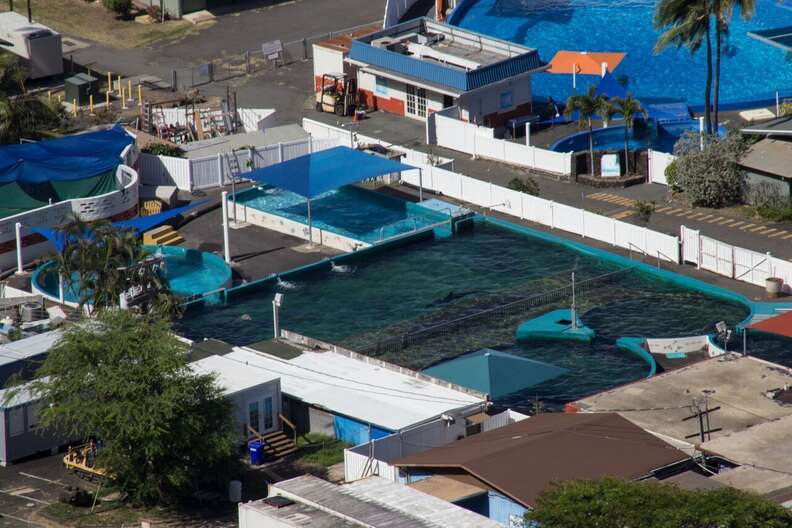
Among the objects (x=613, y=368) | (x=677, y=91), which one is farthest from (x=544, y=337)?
(x=677, y=91)

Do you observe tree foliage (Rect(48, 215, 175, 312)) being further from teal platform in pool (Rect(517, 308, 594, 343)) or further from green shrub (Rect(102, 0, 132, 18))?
green shrub (Rect(102, 0, 132, 18))

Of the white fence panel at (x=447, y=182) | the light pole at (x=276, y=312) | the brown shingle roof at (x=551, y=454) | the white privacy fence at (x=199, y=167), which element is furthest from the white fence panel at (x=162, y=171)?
the brown shingle roof at (x=551, y=454)

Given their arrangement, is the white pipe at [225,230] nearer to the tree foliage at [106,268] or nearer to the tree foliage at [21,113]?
the tree foliage at [106,268]

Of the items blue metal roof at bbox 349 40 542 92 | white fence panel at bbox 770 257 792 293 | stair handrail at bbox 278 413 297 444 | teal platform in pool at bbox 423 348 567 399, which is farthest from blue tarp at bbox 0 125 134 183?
white fence panel at bbox 770 257 792 293

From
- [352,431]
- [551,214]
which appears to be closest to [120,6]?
[551,214]

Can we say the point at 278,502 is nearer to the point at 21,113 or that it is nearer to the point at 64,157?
the point at 64,157

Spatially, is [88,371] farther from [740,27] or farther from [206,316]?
[740,27]
